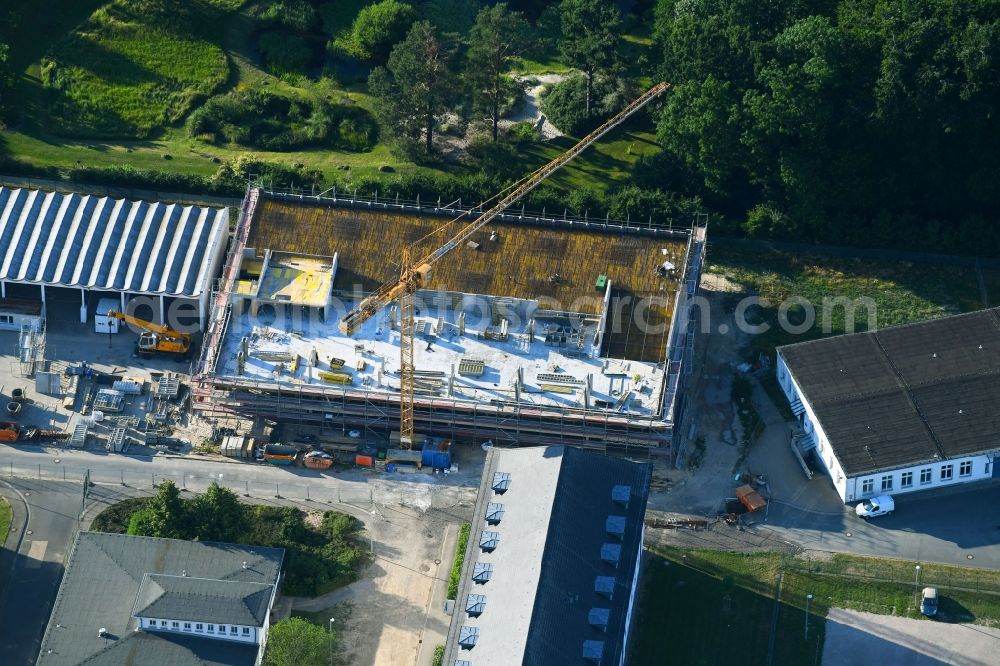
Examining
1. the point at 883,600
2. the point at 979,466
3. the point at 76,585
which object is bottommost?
the point at 76,585

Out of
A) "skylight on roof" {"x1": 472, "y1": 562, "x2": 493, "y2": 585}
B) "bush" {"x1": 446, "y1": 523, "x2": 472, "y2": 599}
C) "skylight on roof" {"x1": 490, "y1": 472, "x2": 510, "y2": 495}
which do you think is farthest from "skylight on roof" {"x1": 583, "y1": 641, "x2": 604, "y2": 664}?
"skylight on roof" {"x1": 490, "y1": 472, "x2": 510, "y2": 495}

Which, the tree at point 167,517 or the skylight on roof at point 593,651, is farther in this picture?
the tree at point 167,517

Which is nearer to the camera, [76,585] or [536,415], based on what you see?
[76,585]

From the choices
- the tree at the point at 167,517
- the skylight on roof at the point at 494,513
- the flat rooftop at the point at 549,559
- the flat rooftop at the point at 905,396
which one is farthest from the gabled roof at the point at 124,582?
the flat rooftop at the point at 905,396

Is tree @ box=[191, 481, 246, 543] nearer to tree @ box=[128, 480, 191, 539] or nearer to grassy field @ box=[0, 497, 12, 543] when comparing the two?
tree @ box=[128, 480, 191, 539]

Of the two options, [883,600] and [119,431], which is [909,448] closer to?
[883,600]

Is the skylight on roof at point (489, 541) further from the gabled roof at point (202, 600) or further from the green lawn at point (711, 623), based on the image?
the gabled roof at point (202, 600)

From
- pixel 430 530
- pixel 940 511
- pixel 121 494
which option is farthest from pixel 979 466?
pixel 121 494

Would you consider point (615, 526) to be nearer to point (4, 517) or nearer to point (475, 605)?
Result: point (475, 605)
